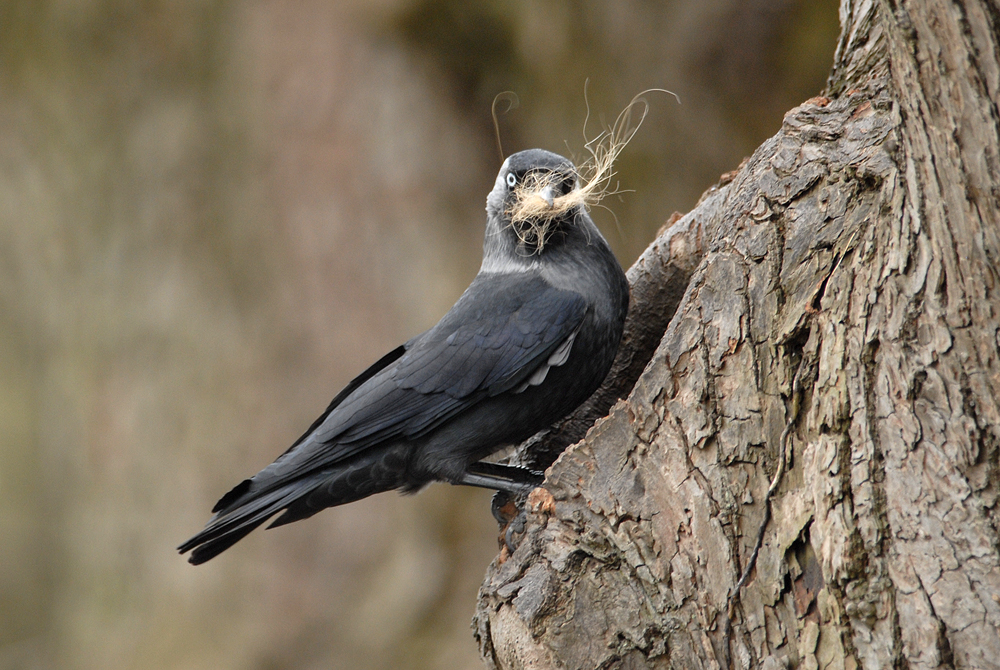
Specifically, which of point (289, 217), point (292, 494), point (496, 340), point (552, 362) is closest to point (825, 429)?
point (552, 362)

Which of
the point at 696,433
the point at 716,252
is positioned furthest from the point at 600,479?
the point at 716,252

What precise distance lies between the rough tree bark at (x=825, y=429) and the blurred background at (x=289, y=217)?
2.20m

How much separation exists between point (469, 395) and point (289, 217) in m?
2.31

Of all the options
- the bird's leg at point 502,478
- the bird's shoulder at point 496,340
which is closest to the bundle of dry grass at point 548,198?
the bird's shoulder at point 496,340

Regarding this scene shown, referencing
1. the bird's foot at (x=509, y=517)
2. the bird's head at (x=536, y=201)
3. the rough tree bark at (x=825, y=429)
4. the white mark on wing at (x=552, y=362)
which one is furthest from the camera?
the bird's head at (x=536, y=201)

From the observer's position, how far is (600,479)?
84.0 inches

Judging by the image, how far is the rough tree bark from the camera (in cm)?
145

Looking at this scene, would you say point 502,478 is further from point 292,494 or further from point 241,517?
point 241,517

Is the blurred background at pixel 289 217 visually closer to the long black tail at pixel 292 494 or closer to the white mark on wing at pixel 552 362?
the long black tail at pixel 292 494

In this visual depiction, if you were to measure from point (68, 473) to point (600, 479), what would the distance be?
455 centimetres

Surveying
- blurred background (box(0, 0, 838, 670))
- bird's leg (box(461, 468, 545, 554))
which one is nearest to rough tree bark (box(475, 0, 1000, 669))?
bird's leg (box(461, 468, 545, 554))

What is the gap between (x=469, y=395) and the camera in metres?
2.60

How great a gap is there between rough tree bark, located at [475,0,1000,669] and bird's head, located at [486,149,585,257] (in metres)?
0.56

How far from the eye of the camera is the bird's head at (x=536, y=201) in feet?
8.95
